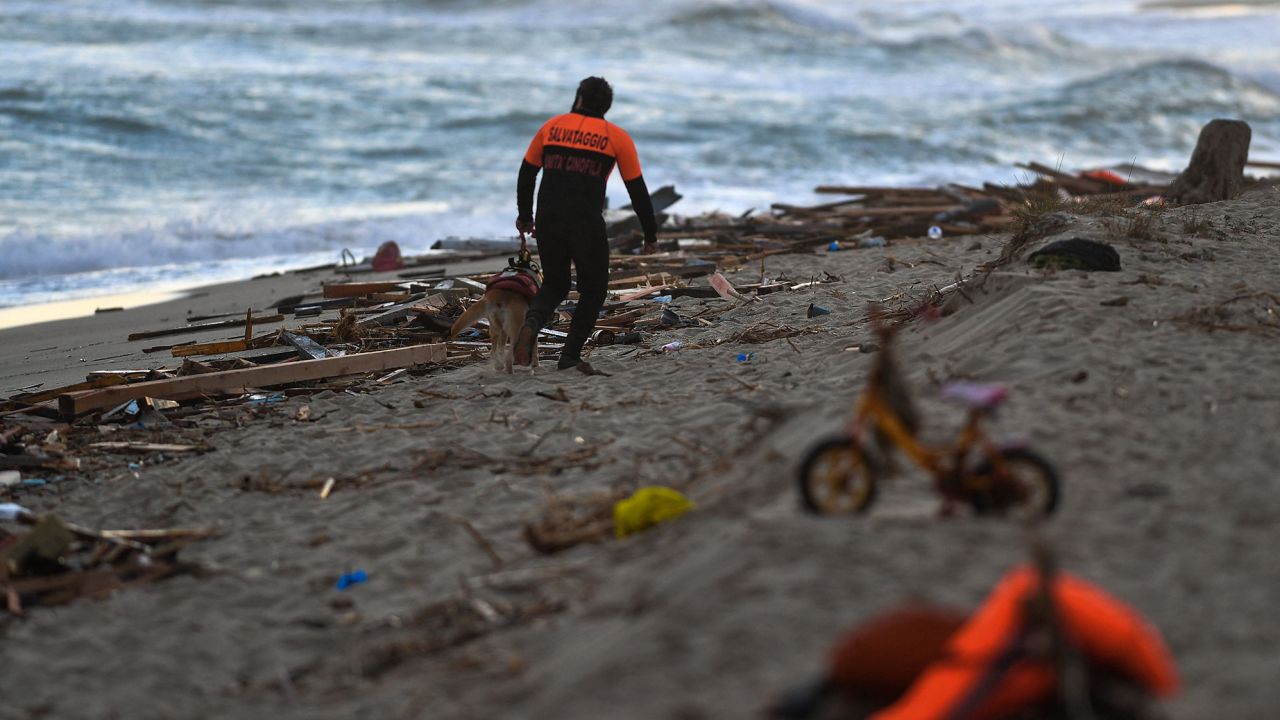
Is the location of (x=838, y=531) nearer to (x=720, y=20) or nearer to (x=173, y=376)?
(x=173, y=376)

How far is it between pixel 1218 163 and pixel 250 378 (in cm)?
978

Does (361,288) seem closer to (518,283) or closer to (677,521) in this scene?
(518,283)

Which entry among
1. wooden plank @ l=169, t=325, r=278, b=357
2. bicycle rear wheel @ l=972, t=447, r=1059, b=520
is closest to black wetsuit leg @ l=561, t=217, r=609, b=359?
wooden plank @ l=169, t=325, r=278, b=357

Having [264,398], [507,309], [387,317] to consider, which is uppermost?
[507,309]

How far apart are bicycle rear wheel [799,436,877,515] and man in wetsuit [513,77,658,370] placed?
4.37 m

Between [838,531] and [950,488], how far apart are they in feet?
1.23

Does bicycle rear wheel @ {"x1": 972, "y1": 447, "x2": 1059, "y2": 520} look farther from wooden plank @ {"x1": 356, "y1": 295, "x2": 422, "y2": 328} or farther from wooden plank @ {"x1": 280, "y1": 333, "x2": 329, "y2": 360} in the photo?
wooden plank @ {"x1": 356, "y1": 295, "x2": 422, "y2": 328}

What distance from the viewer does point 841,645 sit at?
9.29 feet

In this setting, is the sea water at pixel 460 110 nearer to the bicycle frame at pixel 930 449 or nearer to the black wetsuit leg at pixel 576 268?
the black wetsuit leg at pixel 576 268

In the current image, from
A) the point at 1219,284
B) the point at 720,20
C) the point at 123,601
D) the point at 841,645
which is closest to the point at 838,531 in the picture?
the point at 841,645

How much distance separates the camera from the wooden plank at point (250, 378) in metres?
7.61

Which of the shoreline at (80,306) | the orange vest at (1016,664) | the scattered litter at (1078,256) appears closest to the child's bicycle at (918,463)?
the orange vest at (1016,664)

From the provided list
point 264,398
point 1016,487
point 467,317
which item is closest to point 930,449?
point 1016,487

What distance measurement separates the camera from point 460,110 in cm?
2911
